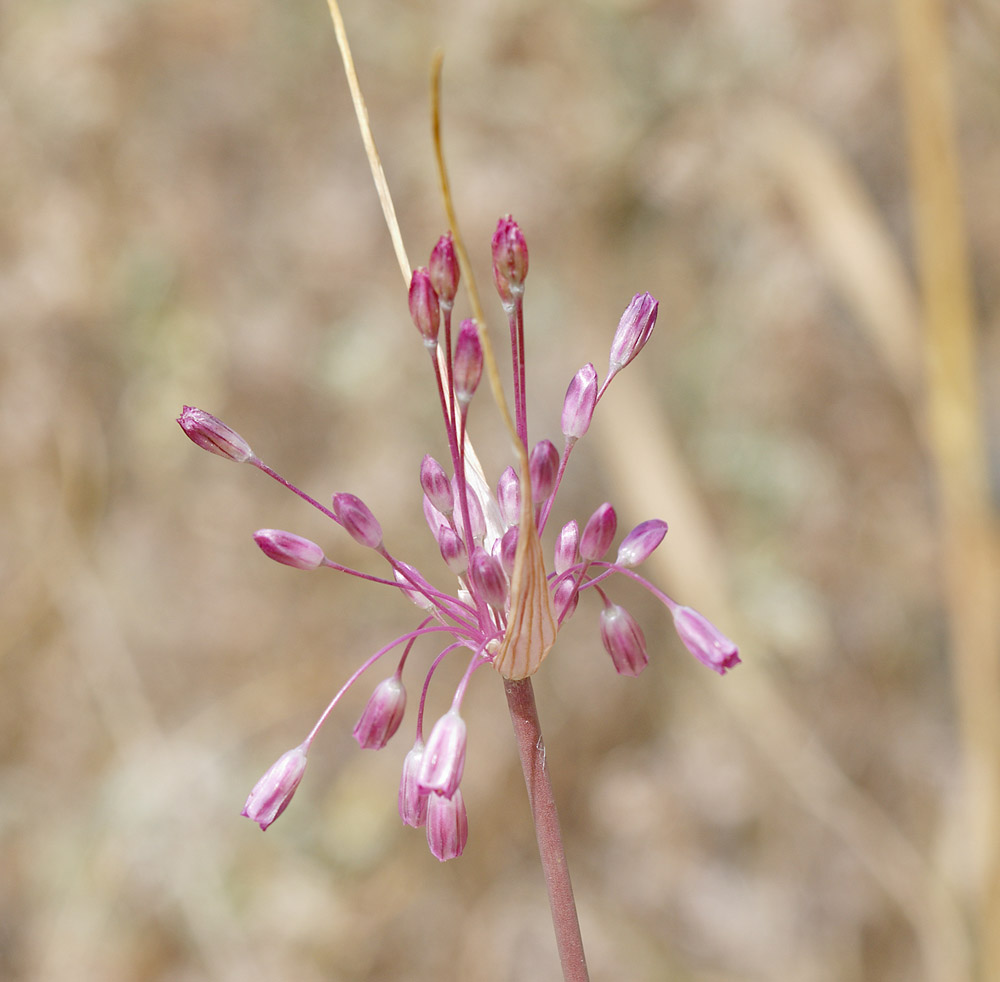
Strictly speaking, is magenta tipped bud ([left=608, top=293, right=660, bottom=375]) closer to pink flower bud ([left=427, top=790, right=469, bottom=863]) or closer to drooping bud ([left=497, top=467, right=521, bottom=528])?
drooping bud ([left=497, top=467, right=521, bottom=528])

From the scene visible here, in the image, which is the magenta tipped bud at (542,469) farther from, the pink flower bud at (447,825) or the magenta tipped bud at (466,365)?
the pink flower bud at (447,825)

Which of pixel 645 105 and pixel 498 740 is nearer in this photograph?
pixel 498 740

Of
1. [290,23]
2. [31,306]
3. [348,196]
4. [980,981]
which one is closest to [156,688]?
[31,306]

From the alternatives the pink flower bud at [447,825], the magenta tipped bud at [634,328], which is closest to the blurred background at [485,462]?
the magenta tipped bud at [634,328]

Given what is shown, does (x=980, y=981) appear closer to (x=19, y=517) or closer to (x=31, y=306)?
(x=19, y=517)

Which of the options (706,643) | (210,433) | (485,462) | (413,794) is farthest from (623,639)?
(485,462)

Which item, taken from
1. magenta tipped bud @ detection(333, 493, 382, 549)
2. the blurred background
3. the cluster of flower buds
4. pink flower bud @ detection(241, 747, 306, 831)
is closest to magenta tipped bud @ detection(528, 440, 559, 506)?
the cluster of flower buds

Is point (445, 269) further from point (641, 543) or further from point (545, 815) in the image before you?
point (545, 815)

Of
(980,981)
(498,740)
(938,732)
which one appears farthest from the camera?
(938,732)
